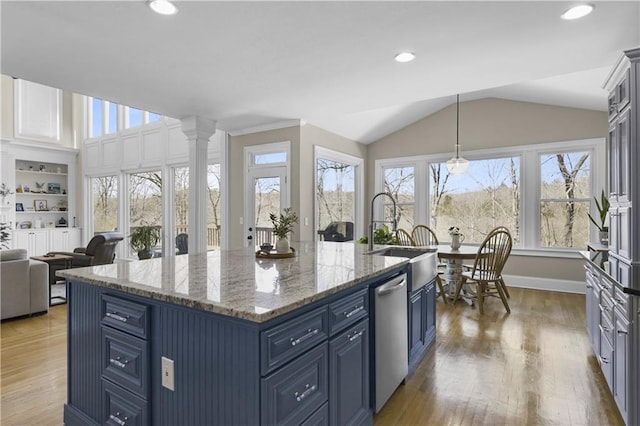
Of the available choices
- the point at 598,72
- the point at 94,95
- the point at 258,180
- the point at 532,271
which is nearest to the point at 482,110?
the point at 598,72

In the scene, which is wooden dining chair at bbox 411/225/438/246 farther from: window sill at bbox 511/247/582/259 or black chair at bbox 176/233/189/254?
black chair at bbox 176/233/189/254

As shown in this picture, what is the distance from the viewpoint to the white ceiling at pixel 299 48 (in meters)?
2.25

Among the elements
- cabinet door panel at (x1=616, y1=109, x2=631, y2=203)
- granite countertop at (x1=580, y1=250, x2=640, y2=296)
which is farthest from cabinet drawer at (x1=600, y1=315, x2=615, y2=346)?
cabinet door panel at (x1=616, y1=109, x2=631, y2=203)

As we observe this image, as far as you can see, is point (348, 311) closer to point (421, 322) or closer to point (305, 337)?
point (305, 337)

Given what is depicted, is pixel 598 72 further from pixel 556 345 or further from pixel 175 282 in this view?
pixel 175 282

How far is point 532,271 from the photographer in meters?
5.72

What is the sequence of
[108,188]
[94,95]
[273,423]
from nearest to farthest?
[273,423]
[94,95]
[108,188]

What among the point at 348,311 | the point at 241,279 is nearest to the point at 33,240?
the point at 241,279

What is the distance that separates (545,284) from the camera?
559 centimetres

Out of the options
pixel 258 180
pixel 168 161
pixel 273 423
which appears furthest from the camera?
pixel 168 161

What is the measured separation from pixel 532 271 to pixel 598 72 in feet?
10.2

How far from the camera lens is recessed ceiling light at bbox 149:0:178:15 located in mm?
2127

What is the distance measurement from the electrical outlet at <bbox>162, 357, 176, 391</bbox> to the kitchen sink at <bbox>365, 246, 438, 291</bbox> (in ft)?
5.42

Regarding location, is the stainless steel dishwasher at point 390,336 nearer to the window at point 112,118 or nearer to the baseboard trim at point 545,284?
the baseboard trim at point 545,284
